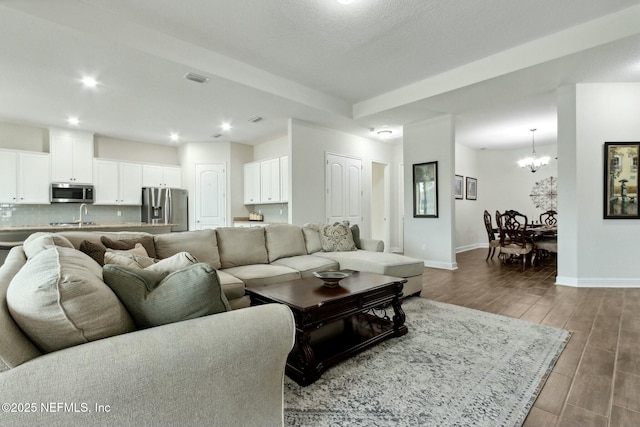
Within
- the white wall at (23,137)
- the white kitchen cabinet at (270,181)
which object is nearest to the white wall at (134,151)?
the white wall at (23,137)

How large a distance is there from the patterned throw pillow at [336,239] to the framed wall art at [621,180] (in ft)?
11.2

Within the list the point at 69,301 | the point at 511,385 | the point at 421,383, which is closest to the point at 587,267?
the point at 511,385

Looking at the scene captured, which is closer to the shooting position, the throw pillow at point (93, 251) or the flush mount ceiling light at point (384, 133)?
the throw pillow at point (93, 251)

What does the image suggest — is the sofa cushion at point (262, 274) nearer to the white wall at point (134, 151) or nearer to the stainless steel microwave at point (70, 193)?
the stainless steel microwave at point (70, 193)

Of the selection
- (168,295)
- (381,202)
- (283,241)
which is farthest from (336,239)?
(381,202)

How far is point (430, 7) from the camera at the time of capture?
287 centimetres

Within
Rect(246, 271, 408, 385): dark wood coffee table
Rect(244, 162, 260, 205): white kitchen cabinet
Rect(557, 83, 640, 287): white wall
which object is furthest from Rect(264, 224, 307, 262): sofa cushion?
Rect(557, 83, 640, 287): white wall

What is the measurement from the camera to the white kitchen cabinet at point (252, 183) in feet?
22.4

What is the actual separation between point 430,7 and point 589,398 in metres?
3.20

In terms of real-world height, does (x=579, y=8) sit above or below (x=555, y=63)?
above

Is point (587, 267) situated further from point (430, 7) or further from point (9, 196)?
point (9, 196)

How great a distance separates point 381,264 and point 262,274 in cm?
129

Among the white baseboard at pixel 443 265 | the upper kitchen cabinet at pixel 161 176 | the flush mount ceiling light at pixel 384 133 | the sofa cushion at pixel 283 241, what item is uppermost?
the flush mount ceiling light at pixel 384 133

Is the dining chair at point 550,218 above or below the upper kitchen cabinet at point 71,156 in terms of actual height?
below
